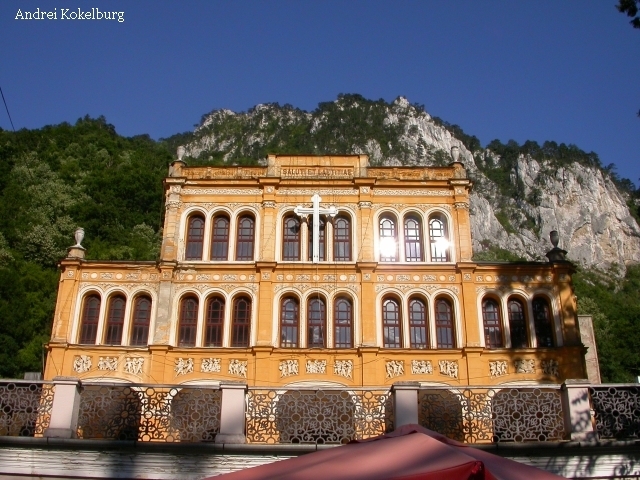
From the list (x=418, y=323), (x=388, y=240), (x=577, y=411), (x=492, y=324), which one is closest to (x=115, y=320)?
(x=388, y=240)

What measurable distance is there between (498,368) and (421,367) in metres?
2.62

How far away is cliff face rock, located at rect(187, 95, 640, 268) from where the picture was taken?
97.2 m

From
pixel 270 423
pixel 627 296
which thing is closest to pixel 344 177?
pixel 270 423

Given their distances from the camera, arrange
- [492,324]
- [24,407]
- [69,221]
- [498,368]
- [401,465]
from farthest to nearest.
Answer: [69,221]
[492,324]
[498,368]
[24,407]
[401,465]

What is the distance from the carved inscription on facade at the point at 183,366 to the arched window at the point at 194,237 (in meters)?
4.01

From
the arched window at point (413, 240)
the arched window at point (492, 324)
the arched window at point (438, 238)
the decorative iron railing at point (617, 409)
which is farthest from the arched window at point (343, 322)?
the decorative iron railing at point (617, 409)

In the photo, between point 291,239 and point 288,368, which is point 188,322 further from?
point 291,239

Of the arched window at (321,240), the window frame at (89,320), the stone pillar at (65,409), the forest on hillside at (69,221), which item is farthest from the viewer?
the forest on hillside at (69,221)

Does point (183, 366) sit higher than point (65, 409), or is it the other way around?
point (183, 366)

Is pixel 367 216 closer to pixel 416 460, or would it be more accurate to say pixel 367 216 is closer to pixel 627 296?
pixel 416 460

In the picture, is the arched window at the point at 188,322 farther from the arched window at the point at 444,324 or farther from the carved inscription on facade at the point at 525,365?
the carved inscription on facade at the point at 525,365

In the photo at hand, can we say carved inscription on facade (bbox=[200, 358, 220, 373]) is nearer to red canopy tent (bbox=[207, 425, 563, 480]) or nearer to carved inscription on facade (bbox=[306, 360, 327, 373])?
carved inscription on facade (bbox=[306, 360, 327, 373])

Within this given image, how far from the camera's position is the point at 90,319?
24.2 m

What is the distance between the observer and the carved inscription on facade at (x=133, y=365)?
76.0 ft
